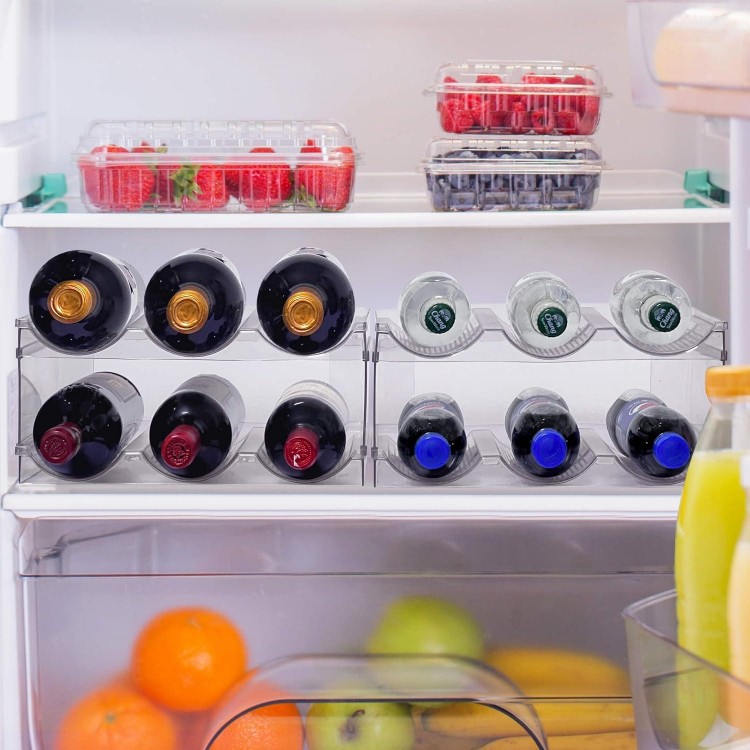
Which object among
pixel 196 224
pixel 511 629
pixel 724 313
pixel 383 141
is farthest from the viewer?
pixel 383 141

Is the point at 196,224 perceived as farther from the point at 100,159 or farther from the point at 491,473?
the point at 491,473

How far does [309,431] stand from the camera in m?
1.35

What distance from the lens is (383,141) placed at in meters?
1.75

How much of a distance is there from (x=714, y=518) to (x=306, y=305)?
0.86 meters

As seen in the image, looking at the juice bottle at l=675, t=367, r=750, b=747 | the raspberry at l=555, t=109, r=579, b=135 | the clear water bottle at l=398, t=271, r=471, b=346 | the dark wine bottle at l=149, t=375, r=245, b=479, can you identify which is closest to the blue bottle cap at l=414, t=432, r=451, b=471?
the clear water bottle at l=398, t=271, r=471, b=346

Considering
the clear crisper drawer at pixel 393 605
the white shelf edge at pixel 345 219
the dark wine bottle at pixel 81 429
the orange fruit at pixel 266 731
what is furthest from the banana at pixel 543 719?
the white shelf edge at pixel 345 219

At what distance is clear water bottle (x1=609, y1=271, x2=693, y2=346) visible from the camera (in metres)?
1.34

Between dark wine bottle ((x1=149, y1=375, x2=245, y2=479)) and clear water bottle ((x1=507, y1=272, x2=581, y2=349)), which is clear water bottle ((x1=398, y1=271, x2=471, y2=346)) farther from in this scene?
dark wine bottle ((x1=149, y1=375, x2=245, y2=479))

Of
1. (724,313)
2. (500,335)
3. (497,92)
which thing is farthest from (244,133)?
(724,313)

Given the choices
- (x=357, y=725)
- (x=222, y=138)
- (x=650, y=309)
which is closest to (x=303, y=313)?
(x=222, y=138)

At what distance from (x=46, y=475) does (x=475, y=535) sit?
24.6 inches

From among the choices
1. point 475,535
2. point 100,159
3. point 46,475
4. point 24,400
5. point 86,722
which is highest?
point 100,159

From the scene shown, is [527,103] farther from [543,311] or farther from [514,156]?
[543,311]

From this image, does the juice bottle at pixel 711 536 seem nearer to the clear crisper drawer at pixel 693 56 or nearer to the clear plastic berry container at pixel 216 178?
the clear crisper drawer at pixel 693 56
